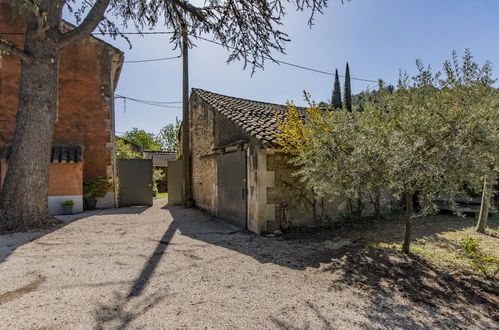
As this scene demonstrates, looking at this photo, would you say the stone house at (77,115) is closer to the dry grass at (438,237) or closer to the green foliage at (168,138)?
the dry grass at (438,237)

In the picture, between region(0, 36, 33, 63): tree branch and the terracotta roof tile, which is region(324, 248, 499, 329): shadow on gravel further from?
region(0, 36, 33, 63): tree branch

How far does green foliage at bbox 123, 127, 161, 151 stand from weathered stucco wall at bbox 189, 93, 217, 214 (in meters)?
38.3

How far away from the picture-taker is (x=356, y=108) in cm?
548

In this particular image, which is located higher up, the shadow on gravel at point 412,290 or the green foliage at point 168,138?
the green foliage at point 168,138

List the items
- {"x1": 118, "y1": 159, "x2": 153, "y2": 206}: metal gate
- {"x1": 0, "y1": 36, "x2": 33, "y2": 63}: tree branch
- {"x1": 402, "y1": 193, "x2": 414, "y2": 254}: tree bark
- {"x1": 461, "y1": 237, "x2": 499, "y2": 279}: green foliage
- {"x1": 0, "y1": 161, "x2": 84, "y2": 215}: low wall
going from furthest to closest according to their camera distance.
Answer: {"x1": 118, "y1": 159, "x2": 153, "y2": 206}: metal gate, {"x1": 0, "y1": 161, "x2": 84, "y2": 215}: low wall, {"x1": 0, "y1": 36, "x2": 33, "y2": 63}: tree branch, {"x1": 402, "y1": 193, "x2": 414, "y2": 254}: tree bark, {"x1": 461, "y1": 237, "x2": 499, "y2": 279}: green foliage

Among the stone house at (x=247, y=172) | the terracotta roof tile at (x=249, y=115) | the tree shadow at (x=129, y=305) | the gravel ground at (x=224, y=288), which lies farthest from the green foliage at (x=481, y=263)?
the tree shadow at (x=129, y=305)

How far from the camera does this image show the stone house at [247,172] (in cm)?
686

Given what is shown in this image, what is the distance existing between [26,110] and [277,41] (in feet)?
22.4

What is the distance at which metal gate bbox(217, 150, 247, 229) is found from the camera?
758 centimetres

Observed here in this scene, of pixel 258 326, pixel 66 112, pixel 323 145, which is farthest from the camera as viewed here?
pixel 66 112

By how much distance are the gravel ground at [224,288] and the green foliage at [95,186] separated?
5.11 metres

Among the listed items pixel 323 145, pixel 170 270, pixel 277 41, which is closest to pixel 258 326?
pixel 170 270

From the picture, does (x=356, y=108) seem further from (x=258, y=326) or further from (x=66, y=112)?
(x=66, y=112)

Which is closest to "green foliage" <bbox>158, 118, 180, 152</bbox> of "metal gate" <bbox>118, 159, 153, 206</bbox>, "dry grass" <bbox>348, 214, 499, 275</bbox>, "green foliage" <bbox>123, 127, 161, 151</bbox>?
"green foliage" <bbox>123, 127, 161, 151</bbox>
